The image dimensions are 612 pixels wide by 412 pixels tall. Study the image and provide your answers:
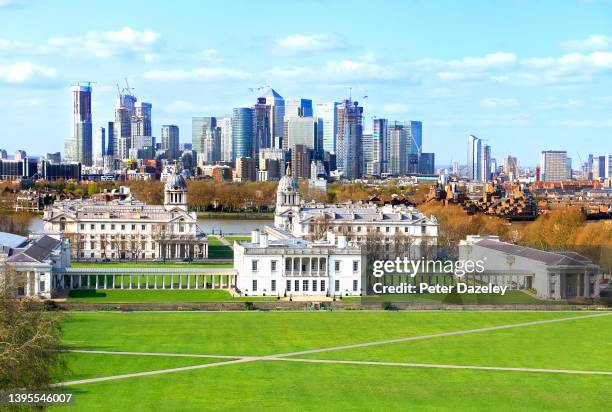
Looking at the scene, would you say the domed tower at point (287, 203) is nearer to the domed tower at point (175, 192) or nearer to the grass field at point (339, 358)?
the domed tower at point (175, 192)

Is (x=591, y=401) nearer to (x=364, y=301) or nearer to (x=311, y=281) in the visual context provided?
(x=364, y=301)

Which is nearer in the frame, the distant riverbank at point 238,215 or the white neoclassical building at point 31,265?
the white neoclassical building at point 31,265

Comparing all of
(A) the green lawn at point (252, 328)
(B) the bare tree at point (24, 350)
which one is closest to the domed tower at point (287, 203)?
(A) the green lawn at point (252, 328)

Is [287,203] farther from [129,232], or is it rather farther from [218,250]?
[129,232]

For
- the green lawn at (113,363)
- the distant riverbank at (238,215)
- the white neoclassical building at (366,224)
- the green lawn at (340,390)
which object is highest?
the white neoclassical building at (366,224)

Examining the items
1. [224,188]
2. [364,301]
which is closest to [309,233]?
[364,301]

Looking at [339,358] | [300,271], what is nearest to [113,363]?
[339,358]
